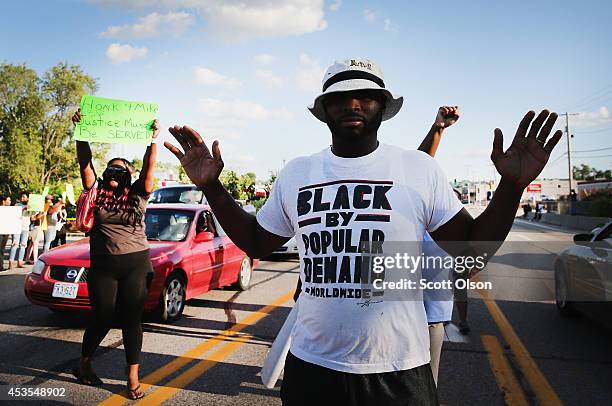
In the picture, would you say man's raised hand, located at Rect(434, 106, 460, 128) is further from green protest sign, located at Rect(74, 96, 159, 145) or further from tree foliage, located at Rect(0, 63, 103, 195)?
tree foliage, located at Rect(0, 63, 103, 195)

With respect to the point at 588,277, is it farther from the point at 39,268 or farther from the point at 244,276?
the point at 39,268

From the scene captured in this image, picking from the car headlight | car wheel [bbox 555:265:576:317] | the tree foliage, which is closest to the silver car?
car wheel [bbox 555:265:576:317]

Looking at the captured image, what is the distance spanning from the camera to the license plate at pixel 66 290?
215 inches

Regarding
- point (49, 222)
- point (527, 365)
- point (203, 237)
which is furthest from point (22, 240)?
point (527, 365)

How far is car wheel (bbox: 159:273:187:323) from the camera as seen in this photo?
600 centimetres

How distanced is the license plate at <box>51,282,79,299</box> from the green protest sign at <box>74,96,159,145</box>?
2.42m

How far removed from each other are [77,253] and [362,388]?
5.33 metres

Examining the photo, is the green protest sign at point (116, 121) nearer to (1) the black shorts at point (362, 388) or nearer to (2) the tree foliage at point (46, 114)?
(1) the black shorts at point (362, 388)

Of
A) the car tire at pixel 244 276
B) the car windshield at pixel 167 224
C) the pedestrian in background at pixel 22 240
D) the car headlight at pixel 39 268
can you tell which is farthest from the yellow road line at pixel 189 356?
the pedestrian in background at pixel 22 240

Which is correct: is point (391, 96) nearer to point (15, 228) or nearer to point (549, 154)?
point (549, 154)

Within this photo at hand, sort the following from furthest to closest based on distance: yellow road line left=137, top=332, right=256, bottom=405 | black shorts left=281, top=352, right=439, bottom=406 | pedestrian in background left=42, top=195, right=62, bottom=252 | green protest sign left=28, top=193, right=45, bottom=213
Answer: pedestrian in background left=42, top=195, right=62, bottom=252
green protest sign left=28, top=193, right=45, bottom=213
yellow road line left=137, top=332, right=256, bottom=405
black shorts left=281, top=352, right=439, bottom=406

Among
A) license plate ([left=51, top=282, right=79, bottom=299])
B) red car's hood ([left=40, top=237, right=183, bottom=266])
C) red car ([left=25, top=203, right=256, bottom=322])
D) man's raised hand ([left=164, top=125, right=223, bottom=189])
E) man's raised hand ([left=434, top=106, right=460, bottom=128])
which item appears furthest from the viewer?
red car's hood ([left=40, top=237, right=183, bottom=266])

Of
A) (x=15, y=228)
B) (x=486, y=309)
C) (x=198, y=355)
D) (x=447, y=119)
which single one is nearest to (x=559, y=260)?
(x=486, y=309)

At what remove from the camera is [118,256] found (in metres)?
3.76
